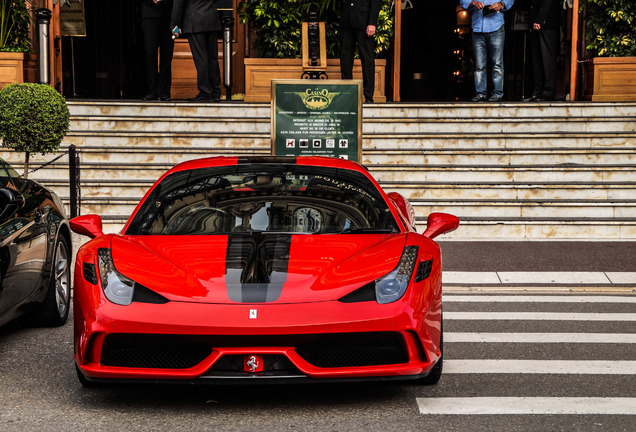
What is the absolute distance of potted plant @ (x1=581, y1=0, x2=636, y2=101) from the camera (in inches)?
646

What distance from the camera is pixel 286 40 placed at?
1703 cm

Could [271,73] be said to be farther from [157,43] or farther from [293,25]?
[157,43]

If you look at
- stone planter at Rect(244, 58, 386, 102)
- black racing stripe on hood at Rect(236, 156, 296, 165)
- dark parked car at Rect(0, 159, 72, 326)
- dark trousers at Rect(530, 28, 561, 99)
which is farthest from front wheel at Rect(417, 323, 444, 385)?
stone planter at Rect(244, 58, 386, 102)

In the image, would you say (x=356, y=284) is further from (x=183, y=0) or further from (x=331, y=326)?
(x=183, y=0)

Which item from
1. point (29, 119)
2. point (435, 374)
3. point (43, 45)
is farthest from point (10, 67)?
point (435, 374)

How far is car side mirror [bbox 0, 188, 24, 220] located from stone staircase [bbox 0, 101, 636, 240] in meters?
5.80

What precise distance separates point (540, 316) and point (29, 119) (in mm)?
6673

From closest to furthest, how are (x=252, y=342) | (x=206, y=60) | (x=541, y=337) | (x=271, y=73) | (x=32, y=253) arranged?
(x=252, y=342) → (x=32, y=253) → (x=541, y=337) → (x=206, y=60) → (x=271, y=73)

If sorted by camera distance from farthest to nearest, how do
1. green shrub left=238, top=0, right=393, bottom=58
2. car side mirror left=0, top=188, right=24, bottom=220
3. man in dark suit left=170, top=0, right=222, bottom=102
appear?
green shrub left=238, top=0, right=393, bottom=58, man in dark suit left=170, top=0, right=222, bottom=102, car side mirror left=0, top=188, right=24, bottom=220

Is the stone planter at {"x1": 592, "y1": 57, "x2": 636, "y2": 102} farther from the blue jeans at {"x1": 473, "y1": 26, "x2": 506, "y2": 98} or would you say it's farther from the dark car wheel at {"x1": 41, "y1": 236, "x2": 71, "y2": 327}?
the dark car wheel at {"x1": 41, "y1": 236, "x2": 71, "y2": 327}

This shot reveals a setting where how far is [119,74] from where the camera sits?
2169 cm

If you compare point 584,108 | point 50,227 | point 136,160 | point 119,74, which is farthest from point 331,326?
point 119,74

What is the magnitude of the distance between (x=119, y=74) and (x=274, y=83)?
11424 mm

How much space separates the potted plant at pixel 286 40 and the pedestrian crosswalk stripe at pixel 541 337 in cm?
984
